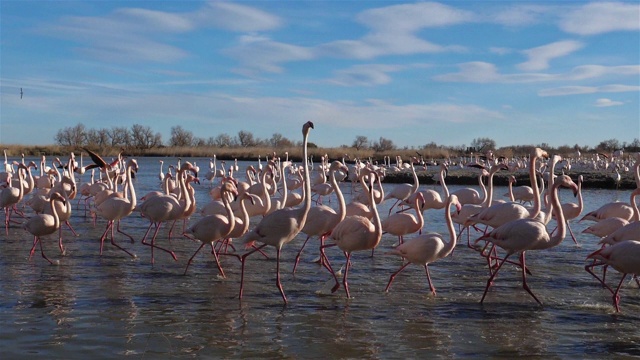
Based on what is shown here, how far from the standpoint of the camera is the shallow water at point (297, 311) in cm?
565

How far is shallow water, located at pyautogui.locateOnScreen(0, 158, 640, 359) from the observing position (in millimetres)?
5652

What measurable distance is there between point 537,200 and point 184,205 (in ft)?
18.1

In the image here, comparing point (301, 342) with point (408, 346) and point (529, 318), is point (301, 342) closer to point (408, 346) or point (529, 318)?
point (408, 346)

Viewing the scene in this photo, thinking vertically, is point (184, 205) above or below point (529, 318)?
above

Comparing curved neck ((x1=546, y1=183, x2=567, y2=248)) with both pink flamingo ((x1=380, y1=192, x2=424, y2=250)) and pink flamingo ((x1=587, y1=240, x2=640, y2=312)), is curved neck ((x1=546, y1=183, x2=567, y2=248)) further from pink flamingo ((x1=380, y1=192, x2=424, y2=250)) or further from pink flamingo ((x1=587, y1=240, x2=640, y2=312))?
pink flamingo ((x1=380, y1=192, x2=424, y2=250))

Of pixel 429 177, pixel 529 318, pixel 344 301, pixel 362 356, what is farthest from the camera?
pixel 429 177

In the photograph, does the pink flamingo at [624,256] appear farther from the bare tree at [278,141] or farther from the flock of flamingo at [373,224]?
the bare tree at [278,141]

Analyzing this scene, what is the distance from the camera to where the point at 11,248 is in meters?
10.5

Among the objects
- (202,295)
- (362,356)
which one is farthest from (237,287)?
(362,356)

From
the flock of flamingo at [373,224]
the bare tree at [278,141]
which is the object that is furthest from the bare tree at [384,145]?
the flock of flamingo at [373,224]

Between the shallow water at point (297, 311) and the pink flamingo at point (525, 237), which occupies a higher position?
the pink flamingo at point (525, 237)

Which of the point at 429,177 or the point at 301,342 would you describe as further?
the point at 429,177

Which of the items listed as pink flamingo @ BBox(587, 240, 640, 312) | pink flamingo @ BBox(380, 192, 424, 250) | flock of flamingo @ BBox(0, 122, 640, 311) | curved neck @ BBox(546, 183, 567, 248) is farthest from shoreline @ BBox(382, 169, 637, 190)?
pink flamingo @ BBox(587, 240, 640, 312)

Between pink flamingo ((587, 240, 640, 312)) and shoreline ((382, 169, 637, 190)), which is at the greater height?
shoreline ((382, 169, 637, 190))
